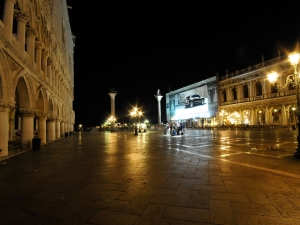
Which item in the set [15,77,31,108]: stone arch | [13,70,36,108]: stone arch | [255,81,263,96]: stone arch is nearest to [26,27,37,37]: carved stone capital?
[13,70,36,108]: stone arch

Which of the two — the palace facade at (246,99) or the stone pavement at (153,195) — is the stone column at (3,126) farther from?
the palace facade at (246,99)

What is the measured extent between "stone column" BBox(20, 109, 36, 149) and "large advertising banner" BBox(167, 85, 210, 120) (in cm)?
4482

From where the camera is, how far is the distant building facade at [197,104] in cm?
4996

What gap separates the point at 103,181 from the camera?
193 inches

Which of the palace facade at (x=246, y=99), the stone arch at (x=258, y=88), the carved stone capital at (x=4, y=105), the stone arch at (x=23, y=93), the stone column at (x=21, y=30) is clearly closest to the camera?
the carved stone capital at (x=4, y=105)

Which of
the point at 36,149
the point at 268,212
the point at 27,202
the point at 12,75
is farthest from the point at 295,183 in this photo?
the point at 36,149

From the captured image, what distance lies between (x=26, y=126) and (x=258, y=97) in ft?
131

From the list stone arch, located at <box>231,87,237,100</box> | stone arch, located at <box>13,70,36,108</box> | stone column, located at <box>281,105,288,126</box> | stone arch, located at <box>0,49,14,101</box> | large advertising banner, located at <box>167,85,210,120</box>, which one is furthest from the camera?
large advertising banner, located at <box>167,85,210,120</box>

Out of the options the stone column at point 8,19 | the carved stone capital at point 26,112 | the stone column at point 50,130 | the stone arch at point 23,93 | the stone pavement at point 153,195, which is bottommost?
the stone pavement at point 153,195

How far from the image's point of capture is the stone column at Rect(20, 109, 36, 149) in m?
11.7

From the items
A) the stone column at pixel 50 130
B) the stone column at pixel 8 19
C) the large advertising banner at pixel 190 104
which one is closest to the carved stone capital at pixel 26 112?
the stone column at pixel 8 19

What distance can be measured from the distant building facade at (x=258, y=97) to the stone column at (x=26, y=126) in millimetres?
35232

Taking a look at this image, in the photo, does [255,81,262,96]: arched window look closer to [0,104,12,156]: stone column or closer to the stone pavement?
the stone pavement

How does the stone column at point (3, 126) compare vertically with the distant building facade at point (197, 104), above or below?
below
